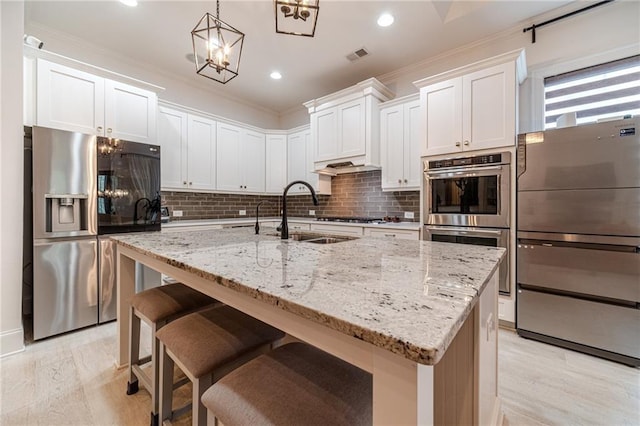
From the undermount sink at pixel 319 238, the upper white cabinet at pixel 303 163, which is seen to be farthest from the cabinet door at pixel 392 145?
the undermount sink at pixel 319 238

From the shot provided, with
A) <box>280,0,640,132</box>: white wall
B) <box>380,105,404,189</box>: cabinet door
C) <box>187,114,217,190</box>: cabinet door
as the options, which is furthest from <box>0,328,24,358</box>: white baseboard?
<box>280,0,640,132</box>: white wall

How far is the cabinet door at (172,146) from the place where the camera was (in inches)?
131

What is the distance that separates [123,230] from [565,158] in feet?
13.0

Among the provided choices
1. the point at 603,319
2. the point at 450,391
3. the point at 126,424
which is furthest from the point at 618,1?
the point at 126,424

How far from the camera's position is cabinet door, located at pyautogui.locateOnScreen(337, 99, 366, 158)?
11.3ft

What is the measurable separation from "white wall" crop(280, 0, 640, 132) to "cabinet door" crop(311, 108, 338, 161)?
1.57m

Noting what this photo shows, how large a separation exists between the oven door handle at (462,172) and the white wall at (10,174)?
355 cm

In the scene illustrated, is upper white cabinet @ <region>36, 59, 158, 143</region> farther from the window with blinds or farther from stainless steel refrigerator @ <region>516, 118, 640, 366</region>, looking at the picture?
the window with blinds

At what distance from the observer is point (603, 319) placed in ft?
6.43

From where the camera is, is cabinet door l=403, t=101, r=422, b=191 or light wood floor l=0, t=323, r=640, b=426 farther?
cabinet door l=403, t=101, r=422, b=191

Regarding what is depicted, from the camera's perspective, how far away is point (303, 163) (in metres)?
4.34

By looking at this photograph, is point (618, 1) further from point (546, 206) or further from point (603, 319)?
point (603, 319)

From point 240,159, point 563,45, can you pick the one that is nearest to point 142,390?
point 240,159

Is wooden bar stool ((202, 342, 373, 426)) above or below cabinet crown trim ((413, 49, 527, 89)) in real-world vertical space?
below
